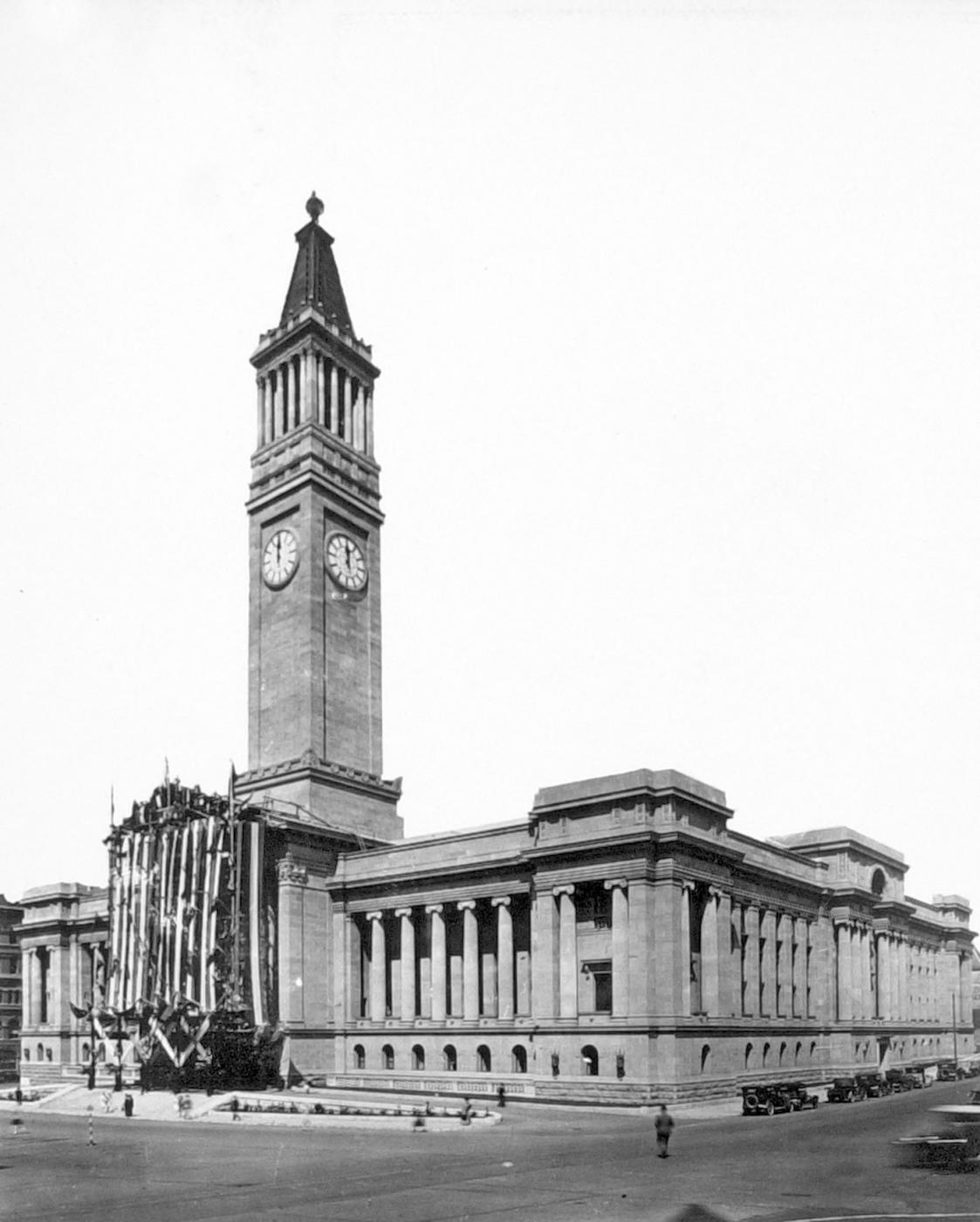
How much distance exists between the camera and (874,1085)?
68.7 m

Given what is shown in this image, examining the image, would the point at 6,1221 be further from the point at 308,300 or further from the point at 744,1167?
the point at 308,300

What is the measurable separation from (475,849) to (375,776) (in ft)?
41.7

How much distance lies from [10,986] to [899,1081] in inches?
3099

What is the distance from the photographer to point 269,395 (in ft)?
291

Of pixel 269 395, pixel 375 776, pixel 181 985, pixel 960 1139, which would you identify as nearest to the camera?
pixel 960 1139

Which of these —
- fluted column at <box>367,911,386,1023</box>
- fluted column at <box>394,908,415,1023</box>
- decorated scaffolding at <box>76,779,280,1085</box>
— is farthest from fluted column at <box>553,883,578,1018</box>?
decorated scaffolding at <box>76,779,280,1085</box>

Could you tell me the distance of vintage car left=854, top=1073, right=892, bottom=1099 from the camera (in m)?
67.5

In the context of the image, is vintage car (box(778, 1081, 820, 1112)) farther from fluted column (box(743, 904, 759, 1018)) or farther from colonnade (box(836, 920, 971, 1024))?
colonnade (box(836, 920, 971, 1024))

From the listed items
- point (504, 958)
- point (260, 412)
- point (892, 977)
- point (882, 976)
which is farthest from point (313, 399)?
point (892, 977)

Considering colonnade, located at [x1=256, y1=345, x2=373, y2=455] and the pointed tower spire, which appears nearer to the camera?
colonnade, located at [x1=256, y1=345, x2=373, y2=455]

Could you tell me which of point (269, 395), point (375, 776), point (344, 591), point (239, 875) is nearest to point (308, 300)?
point (269, 395)

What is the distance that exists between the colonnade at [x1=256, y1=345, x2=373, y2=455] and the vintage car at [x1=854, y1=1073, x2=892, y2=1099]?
49.6 meters

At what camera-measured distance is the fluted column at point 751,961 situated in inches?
2825

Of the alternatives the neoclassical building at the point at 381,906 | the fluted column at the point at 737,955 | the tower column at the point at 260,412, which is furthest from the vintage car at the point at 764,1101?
the tower column at the point at 260,412
